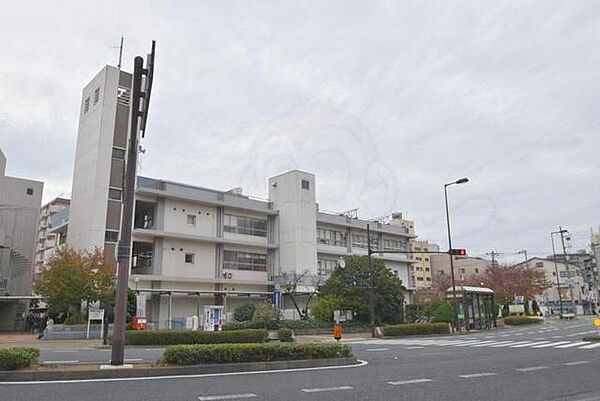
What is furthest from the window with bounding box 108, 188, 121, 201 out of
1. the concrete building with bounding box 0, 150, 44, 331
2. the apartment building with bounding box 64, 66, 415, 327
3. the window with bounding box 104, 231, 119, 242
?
the concrete building with bounding box 0, 150, 44, 331

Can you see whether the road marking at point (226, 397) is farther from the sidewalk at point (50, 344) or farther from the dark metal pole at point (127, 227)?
the sidewalk at point (50, 344)

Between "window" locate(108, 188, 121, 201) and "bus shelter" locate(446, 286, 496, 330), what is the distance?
25.0 m

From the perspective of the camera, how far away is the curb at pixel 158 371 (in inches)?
397

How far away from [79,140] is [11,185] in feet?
50.9

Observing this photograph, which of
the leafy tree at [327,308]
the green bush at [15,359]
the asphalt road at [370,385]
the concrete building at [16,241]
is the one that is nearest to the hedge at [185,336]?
the asphalt road at [370,385]

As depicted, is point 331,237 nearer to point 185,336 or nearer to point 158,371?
point 185,336

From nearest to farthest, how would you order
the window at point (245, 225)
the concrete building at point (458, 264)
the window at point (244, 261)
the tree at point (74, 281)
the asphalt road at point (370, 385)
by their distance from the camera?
the asphalt road at point (370, 385) < the tree at point (74, 281) < the window at point (244, 261) < the window at point (245, 225) < the concrete building at point (458, 264)

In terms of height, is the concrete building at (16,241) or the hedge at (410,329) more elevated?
the concrete building at (16,241)

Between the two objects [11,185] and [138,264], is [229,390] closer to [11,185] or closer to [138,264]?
[138,264]

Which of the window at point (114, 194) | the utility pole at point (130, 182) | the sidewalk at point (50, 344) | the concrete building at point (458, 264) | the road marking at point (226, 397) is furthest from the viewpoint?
the concrete building at point (458, 264)

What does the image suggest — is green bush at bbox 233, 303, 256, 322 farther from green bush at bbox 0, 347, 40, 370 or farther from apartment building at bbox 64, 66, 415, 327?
green bush at bbox 0, 347, 40, 370

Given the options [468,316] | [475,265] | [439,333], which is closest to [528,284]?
[468,316]

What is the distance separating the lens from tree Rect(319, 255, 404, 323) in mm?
39312

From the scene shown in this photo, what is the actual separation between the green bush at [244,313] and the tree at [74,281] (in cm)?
1096
